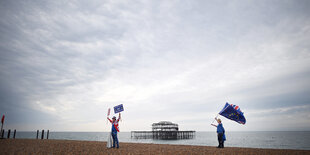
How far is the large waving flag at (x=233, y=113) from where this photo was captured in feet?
39.5

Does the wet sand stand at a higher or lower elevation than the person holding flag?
lower

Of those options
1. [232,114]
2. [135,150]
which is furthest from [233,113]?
[135,150]

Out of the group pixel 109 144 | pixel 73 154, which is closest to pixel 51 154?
pixel 73 154

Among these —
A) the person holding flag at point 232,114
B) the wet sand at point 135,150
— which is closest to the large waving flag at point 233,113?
the person holding flag at point 232,114

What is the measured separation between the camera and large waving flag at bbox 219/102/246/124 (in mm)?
12031

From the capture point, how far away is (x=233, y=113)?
1238 cm

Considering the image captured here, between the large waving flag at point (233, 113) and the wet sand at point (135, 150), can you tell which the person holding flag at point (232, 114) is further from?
the wet sand at point (135, 150)

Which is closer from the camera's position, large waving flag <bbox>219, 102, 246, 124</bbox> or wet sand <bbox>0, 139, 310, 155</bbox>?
wet sand <bbox>0, 139, 310, 155</bbox>

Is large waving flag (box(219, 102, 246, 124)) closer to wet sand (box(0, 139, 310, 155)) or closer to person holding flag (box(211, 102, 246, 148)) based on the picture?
person holding flag (box(211, 102, 246, 148))

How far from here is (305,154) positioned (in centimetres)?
966

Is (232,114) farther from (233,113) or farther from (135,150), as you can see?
(135,150)

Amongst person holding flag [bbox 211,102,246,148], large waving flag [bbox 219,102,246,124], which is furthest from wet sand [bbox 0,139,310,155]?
large waving flag [bbox 219,102,246,124]

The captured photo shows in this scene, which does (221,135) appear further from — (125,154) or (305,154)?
(125,154)

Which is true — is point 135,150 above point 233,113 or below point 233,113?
below
